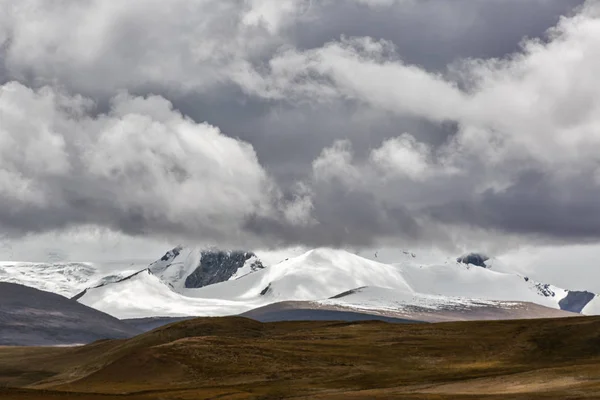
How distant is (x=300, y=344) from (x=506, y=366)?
43693 millimetres

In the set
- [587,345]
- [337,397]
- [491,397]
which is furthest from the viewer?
[587,345]

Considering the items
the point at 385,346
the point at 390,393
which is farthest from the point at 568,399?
the point at 385,346

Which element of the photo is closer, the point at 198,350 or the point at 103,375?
the point at 103,375

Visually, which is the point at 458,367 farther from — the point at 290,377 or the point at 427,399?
the point at 427,399

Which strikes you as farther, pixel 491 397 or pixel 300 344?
pixel 300 344

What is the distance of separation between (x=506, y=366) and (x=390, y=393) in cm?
5629

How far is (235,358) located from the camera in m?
175

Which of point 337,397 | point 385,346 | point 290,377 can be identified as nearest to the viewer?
point 337,397

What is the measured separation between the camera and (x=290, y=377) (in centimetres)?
15988

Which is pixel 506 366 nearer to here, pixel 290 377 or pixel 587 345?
pixel 587 345

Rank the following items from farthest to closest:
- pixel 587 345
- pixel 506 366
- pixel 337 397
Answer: pixel 587 345 → pixel 506 366 → pixel 337 397

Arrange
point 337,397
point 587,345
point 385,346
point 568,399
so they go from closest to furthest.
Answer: point 568,399 → point 337,397 → point 587,345 → point 385,346

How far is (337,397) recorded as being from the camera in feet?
393

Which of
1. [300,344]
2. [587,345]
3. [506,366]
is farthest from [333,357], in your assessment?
[587,345]
